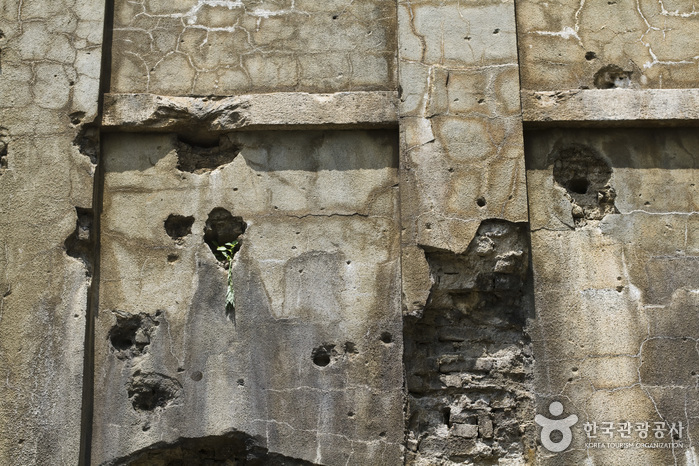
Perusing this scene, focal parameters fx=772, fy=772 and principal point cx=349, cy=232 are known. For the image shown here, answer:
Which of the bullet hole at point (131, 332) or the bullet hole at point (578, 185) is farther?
the bullet hole at point (578, 185)

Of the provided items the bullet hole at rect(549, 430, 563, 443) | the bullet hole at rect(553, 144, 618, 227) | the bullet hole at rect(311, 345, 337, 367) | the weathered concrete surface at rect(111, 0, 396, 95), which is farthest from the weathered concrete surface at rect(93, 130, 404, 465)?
the bullet hole at rect(553, 144, 618, 227)

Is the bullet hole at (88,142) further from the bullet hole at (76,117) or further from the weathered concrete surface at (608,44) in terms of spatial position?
the weathered concrete surface at (608,44)

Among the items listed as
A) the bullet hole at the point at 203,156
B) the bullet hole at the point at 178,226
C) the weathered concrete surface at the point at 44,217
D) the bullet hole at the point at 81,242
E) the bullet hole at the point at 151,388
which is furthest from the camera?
the bullet hole at the point at 203,156


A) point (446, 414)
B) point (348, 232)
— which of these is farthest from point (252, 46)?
point (446, 414)

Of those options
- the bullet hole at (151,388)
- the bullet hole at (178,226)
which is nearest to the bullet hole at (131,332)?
the bullet hole at (151,388)

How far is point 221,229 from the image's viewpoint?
3.95 meters

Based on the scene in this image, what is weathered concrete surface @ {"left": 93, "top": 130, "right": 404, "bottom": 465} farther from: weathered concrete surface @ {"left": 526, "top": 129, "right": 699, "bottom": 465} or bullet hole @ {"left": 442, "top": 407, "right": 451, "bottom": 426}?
weathered concrete surface @ {"left": 526, "top": 129, "right": 699, "bottom": 465}

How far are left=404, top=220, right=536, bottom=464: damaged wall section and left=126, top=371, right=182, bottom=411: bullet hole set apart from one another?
1136mm

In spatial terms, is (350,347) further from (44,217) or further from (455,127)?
(44,217)

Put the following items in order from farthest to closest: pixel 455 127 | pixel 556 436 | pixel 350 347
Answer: pixel 455 127
pixel 350 347
pixel 556 436

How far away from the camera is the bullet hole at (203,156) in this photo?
405 centimetres

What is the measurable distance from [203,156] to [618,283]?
221cm

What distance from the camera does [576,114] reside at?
395 cm

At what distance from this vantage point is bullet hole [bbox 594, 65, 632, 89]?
4086 millimetres
